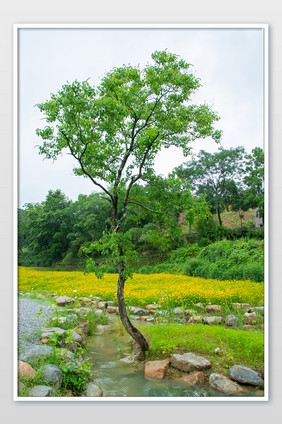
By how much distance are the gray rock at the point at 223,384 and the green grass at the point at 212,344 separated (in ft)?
0.82

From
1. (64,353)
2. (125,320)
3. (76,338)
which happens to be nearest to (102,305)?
(76,338)

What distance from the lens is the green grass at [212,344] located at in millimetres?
3799

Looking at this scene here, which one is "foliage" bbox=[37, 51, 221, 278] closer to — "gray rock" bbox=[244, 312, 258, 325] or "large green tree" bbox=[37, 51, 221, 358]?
"large green tree" bbox=[37, 51, 221, 358]

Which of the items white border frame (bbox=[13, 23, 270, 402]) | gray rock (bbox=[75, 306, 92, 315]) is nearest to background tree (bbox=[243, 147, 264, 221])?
white border frame (bbox=[13, 23, 270, 402])

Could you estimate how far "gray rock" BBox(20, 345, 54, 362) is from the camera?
11.3 ft

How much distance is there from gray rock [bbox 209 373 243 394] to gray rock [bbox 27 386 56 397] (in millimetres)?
1792

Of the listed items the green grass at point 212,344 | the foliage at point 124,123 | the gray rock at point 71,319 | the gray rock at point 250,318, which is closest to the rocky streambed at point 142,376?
the green grass at point 212,344

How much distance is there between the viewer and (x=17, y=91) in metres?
3.91

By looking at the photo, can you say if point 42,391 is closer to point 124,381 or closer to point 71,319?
point 124,381

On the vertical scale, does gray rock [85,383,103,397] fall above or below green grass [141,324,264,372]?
below

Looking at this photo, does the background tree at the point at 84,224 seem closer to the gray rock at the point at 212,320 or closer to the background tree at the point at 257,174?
the background tree at the point at 257,174

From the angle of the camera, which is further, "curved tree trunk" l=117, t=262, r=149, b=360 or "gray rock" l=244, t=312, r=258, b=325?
"gray rock" l=244, t=312, r=258, b=325
